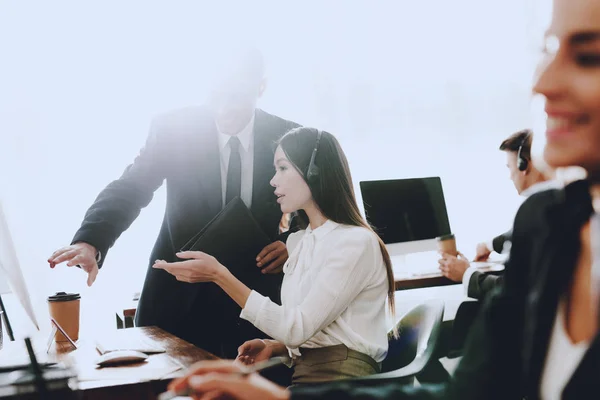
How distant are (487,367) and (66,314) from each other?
1.50 metres

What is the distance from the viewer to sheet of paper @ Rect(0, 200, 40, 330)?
3139 millimetres

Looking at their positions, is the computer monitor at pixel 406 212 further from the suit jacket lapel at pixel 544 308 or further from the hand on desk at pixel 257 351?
the suit jacket lapel at pixel 544 308

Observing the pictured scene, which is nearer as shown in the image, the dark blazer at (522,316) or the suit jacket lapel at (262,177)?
the dark blazer at (522,316)

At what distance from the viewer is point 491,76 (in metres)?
4.27

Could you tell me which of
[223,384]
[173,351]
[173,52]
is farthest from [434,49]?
[223,384]

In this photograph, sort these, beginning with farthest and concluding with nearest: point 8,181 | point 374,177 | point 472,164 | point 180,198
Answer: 1. point 472,164
2. point 374,177
3. point 8,181
4. point 180,198

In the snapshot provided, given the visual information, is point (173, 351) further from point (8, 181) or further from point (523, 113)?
point (523, 113)

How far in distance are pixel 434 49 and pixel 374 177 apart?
0.93 m

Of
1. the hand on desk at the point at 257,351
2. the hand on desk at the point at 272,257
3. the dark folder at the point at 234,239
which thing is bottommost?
the hand on desk at the point at 257,351

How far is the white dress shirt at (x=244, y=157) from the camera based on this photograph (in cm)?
233

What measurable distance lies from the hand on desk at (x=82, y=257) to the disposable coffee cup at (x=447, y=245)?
1.83 m

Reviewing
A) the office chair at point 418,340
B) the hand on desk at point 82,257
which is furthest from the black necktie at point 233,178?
the office chair at point 418,340

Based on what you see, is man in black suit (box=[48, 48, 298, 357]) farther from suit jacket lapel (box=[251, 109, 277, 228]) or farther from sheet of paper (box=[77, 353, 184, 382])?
sheet of paper (box=[77, 353, 184, 382])

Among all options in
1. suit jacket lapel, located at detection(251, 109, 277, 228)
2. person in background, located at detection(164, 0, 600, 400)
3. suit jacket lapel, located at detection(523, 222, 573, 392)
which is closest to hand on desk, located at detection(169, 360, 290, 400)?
person in background, located at detection(164, 0, 600, 400)
